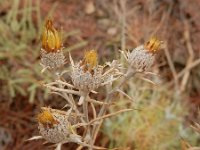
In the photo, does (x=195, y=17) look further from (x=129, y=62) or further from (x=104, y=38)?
(x=129, y=62)

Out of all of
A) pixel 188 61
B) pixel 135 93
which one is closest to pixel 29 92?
pixel 135 93

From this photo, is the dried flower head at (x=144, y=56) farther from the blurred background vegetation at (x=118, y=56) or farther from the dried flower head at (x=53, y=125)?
the blurred background vegetation at (x=118, y=56)

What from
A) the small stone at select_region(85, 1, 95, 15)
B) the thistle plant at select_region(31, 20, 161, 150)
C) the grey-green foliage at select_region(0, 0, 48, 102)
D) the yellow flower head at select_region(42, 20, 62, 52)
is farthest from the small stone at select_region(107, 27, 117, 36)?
the yellow flower head at select_region(42, 20, 62, 52)

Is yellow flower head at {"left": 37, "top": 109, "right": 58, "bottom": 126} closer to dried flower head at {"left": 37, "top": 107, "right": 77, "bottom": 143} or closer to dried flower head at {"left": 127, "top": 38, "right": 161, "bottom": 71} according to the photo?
dried flower head at {"left": 37, "top": 107, "right": 77, "bottom": 143}

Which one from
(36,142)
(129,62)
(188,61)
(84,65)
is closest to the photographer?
(84,65)

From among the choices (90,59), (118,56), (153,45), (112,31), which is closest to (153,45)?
(153,45)

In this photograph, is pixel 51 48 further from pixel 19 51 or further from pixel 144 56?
pixel 19 51
